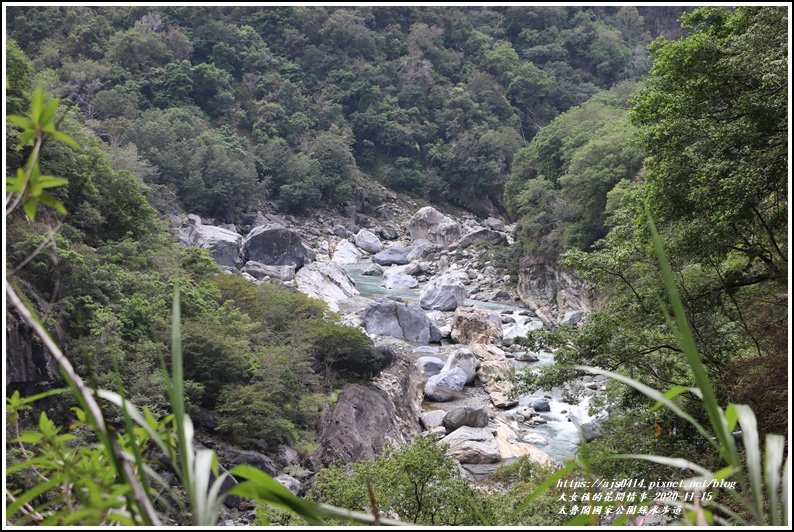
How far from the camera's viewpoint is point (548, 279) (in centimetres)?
2094

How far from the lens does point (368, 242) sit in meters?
29.2

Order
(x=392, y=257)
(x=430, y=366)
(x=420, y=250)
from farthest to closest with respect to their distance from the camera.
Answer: (x=420, y=250) < (x=392, y=257) < (x=430, y=366)

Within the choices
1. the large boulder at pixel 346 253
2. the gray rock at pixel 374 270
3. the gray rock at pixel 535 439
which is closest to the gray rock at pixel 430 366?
the gray rock at pixel 535 439

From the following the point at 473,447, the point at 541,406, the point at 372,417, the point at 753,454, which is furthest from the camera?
the point at 541,406

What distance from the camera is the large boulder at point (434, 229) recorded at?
93.5 feet

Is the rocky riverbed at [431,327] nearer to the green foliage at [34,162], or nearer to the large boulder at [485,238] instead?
the large boulder at [485,238]

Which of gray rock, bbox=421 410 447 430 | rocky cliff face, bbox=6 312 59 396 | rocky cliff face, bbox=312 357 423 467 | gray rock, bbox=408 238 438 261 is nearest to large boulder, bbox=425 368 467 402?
rocky cliff face, bbox=312 357 423 467

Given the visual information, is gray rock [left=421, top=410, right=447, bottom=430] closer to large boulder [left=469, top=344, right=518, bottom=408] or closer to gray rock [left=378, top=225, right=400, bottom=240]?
large boulder [left=469, top=344, right=518, bottom=408]

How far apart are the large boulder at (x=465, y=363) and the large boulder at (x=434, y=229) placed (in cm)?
1431

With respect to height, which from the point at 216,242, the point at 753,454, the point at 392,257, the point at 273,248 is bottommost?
the point at 392,257

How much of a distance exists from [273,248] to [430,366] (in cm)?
939

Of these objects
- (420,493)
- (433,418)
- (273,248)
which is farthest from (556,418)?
(273,248)

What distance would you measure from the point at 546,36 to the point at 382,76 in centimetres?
1335

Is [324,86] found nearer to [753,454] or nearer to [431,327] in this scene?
[431,327]
